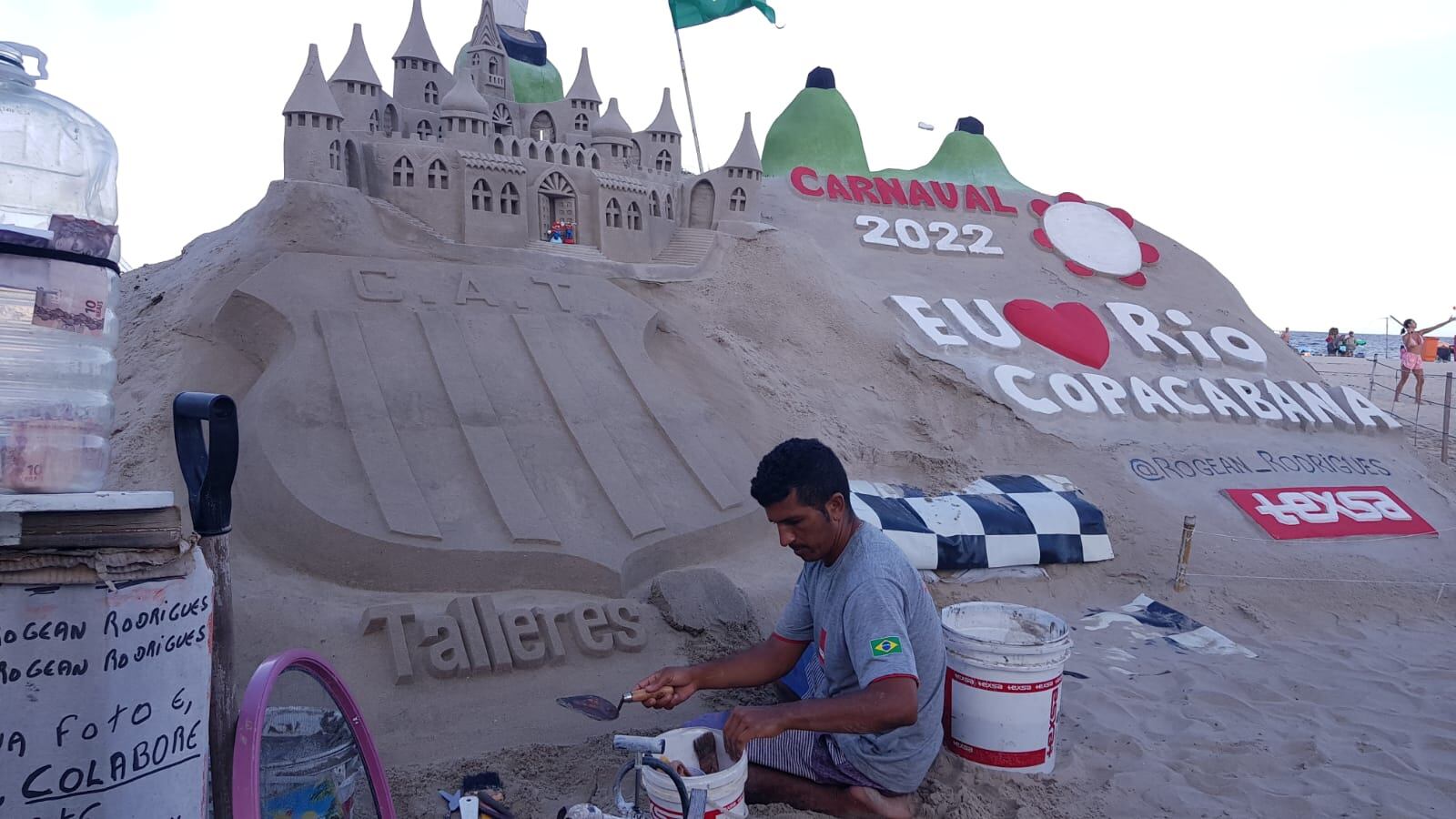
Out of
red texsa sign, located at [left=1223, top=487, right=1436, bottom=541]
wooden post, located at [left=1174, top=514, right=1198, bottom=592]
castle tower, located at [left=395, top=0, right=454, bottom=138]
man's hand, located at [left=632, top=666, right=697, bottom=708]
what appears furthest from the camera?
castle tower, located at [left=395, top=0, right=454, bottom=138]

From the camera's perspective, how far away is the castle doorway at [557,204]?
988cm

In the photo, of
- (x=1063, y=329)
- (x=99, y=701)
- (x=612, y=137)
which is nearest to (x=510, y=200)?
(x=612, y=137)

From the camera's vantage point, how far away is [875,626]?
2709 mm

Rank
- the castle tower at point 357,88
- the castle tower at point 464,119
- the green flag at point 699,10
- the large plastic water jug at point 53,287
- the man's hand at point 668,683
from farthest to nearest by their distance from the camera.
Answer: the green flag at point 699,10
the castle tower at point 357,88
the castle tower at point 464,119
the man's hand at point 668,683
the large plastic water jug at point 53,287

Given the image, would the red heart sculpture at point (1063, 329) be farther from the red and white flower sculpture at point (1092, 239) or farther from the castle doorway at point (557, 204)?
the castle doorway at point (557, 204)

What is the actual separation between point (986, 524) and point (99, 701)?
5.34 metres

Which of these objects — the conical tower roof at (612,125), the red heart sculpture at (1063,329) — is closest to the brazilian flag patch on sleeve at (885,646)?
the red heart sculpture at (1063,329)

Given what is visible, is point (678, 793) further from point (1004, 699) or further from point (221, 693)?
point (1004, 699)

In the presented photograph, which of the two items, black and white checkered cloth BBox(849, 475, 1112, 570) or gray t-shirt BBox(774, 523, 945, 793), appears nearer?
gray t-shirt BBox(774, 523, 945, 793)

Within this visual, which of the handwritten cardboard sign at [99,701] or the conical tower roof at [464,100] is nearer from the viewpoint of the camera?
the handwritten cardboard sign at [99,701]

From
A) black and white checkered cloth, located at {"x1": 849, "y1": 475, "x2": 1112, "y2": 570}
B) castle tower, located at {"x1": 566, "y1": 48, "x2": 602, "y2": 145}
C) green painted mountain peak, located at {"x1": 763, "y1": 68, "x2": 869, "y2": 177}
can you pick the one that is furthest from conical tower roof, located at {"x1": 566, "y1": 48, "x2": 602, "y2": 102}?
black and white checkered cloth, located at {"x1": 849, "y1": 475, "x2": 1112, "y2": 570}

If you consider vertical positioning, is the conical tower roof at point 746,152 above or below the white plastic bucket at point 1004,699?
above

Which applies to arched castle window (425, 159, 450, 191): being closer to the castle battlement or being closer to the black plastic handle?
the castle battlement

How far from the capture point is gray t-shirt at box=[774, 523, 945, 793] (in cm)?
275
